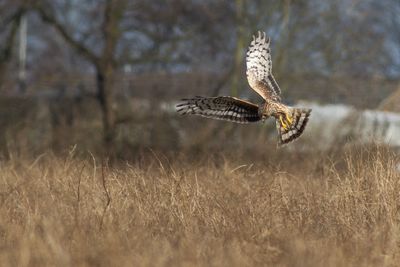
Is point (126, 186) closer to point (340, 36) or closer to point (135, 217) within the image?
point (135, 217)

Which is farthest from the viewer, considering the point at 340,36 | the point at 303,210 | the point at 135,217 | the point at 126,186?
the point at 340,36

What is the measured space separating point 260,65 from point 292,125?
70cm

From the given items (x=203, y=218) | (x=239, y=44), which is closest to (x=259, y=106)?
(x=203, y=218)

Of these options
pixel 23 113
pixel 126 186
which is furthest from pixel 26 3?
pixel 126 186

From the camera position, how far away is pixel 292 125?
28.2 ft

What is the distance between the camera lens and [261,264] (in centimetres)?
545

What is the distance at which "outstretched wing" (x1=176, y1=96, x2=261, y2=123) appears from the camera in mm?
8620

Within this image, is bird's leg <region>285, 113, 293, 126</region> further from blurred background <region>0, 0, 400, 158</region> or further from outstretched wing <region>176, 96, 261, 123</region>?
blurred background <region>0, 0, 400, 158</region>

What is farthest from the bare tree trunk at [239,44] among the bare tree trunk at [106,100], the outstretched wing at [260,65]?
the outstretched wing at [260,65]

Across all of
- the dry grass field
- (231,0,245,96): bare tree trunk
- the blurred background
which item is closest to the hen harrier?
the dry grass field

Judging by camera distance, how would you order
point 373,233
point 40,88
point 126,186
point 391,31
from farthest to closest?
point 391,31, point 40,88, point 126,186, point 373,233

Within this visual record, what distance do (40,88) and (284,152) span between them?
12949 millimetres

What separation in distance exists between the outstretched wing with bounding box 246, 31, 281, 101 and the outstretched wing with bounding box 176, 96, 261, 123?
0.86ft

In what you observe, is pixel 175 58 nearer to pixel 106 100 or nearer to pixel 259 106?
pixel 106 100
